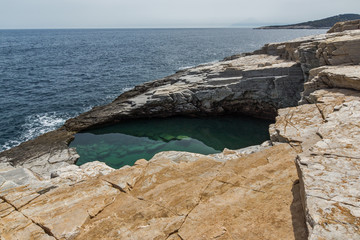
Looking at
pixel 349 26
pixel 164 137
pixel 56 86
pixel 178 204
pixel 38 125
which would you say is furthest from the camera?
pixel 56 86

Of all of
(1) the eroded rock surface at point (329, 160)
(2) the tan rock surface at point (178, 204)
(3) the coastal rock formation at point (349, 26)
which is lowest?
(2) the tan rock surface at point (178, 204)

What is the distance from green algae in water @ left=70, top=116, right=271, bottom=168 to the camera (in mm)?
25422

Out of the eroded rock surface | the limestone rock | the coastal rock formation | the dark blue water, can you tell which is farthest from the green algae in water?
the coastal rock formation

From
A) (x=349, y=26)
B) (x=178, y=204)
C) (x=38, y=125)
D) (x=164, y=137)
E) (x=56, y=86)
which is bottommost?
(x=164, y=137)

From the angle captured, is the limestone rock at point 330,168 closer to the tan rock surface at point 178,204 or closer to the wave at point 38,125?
the tan rock surface at point 178,204

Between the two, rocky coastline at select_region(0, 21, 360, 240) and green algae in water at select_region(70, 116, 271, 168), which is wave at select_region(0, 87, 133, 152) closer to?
green algae in water at select_region(70, 116, 271, 168)

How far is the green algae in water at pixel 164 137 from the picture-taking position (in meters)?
25.4

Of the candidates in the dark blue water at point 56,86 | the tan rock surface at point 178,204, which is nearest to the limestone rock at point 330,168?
the tan rock surface at point 178,204

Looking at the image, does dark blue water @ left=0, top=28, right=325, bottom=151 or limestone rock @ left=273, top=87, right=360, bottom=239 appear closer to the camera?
limestone rock @ left=273, top=87, right=360, bottom=239

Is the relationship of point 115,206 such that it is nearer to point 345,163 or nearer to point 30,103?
point 345,163

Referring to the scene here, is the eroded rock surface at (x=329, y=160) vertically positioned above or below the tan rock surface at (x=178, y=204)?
above

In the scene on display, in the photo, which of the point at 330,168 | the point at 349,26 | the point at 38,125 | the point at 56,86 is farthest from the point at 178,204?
the point at 56,86

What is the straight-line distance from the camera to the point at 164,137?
28.9 m

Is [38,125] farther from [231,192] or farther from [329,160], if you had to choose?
[329,160]
